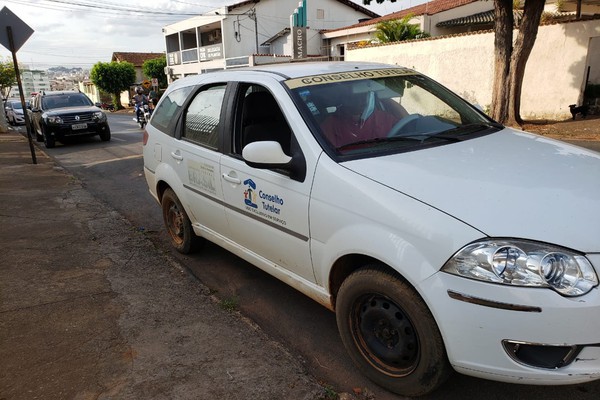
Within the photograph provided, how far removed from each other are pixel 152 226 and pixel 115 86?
4787 cm

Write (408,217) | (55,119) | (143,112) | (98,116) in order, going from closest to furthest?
1. (408,217)
2. (55,119)
3. (98,116)
4. (143,112)

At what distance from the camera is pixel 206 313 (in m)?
A: 3.47

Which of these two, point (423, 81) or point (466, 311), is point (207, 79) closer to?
point (423, 81)

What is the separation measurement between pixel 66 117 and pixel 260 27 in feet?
79.0

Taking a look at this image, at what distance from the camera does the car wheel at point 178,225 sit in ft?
14.6

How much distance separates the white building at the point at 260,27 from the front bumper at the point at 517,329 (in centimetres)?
3101

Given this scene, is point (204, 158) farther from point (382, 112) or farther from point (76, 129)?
point (76, 129)

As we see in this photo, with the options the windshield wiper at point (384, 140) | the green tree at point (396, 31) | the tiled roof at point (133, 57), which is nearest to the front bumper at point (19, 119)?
the green tree at point (396, 31)

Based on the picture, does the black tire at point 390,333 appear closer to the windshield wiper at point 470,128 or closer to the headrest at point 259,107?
the windshield wiper at point 470,128

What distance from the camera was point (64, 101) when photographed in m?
14.9

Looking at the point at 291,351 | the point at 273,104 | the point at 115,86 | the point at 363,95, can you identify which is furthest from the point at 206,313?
the point at 115,86

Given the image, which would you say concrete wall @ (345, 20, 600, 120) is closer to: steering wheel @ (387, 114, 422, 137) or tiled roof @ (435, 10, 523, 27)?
tiled roof @ (435, 10, 523, 27)

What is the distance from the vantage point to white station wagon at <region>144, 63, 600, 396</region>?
1964 mm

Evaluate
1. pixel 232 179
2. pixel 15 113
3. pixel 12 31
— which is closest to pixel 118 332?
pixel 232 179
